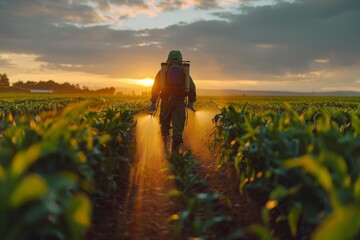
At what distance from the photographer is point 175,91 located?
9.84 m

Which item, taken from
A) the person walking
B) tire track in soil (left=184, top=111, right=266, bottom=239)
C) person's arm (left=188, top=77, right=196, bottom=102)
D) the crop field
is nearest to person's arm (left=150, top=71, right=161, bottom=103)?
the person walking

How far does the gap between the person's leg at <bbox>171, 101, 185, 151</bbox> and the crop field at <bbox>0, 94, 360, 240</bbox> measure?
1800mm

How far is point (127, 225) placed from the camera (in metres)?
5.04

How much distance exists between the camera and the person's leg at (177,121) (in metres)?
9.91

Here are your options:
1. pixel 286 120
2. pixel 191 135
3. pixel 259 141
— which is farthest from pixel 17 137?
pixel 191 135

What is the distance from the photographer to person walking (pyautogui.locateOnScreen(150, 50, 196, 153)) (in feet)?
31.9

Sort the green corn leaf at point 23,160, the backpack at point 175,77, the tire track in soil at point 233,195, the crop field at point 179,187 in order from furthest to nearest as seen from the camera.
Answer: the backpack at point 175,77 < the tire track in soil at point 233,195 < the crop field at point 179,187 < the green corn leaf at point 23,160

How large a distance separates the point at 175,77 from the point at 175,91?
0.34m

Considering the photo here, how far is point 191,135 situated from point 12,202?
1315cm

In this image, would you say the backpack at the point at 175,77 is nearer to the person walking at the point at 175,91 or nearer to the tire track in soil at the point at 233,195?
the person walking at the point at 175,91

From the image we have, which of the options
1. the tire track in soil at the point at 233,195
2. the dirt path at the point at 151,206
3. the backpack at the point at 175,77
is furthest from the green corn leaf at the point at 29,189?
the backpack at the point at 175,77

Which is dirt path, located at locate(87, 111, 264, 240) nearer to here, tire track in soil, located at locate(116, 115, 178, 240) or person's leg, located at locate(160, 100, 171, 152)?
tire track in soil, located at locate(116, 115, 178, 240)

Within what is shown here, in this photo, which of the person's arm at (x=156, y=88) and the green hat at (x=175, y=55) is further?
the person's arm at (x=156, y=88)

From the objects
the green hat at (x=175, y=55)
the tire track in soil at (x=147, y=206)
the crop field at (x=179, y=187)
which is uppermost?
the green hat at (x=175, y=55)
